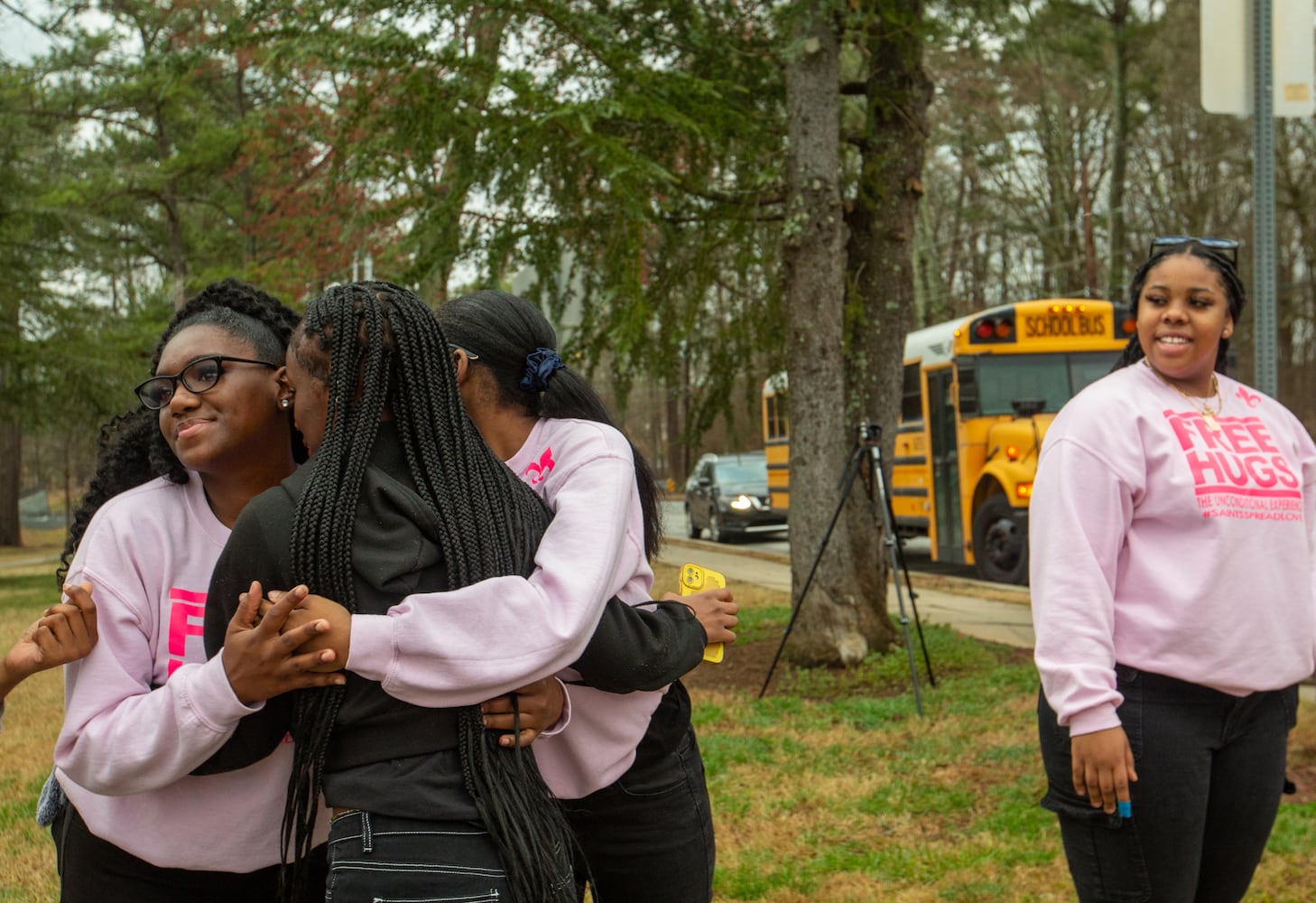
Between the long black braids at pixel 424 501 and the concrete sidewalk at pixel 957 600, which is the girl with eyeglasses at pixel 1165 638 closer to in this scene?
the long black braids at pixel 424 501

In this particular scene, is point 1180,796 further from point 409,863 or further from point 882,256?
point 882,256

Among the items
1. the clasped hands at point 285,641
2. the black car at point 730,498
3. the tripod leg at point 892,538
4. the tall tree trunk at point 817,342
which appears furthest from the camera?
the black car at point 730,498

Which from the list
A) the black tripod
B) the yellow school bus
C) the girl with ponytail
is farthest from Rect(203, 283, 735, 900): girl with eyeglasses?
the yellow school bus

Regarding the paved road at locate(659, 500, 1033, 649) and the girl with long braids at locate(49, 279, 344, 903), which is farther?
the paved road at locate(659, 500, 1033, 649)

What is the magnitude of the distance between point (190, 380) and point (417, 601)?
774 mm

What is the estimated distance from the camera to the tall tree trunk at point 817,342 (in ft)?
24.6

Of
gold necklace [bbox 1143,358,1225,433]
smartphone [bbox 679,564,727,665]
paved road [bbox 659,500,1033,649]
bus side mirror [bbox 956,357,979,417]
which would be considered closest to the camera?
smartphone [bbox 679,564,727,665]

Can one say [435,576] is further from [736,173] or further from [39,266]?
[39,266]

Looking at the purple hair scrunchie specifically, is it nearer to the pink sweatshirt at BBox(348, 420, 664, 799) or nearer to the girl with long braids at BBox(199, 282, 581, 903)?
the pink sweatshirt at BBox(348, 420, 664, 799)

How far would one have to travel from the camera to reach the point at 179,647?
1.97m

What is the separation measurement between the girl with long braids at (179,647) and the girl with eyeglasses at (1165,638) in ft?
4.72

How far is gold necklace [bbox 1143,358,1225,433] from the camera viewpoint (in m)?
2.52

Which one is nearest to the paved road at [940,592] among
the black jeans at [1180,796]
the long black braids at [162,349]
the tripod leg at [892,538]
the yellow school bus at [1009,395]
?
the yellow school bus at [1009,395]

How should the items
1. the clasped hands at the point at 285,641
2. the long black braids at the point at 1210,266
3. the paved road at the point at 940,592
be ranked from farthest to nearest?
the paved road at the point at 940,592
the long black braids at the point at 1210,266
the clasped hands at the point at 285,641
